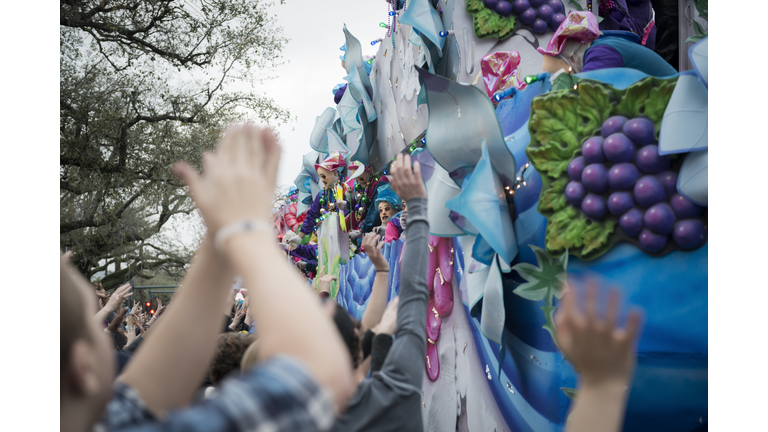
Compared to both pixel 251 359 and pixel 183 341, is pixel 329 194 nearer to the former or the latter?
pixel 251 359

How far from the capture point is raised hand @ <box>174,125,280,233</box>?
A: 2.49 feet

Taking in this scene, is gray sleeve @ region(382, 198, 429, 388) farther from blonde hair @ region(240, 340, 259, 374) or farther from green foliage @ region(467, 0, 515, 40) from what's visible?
green foliage @ region(467, 0, 515, 40)

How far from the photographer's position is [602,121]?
2.20 metres

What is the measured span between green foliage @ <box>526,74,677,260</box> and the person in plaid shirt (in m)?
1.67

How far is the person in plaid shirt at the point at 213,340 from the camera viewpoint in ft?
1.96

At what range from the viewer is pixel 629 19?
486cm

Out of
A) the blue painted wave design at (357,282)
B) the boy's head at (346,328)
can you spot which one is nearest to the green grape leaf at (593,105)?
the boy's head at (346,328)

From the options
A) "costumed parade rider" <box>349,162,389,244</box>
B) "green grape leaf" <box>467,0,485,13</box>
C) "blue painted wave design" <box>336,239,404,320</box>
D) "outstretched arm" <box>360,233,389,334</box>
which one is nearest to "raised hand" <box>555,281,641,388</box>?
"outstretched arm" <box>360,233,389,334</box>

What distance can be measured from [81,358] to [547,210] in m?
1.95

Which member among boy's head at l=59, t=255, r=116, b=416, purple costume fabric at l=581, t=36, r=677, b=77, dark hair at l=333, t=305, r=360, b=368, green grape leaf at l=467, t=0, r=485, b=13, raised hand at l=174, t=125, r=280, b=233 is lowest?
dark hair at l=333, t=305, r=360, b=368

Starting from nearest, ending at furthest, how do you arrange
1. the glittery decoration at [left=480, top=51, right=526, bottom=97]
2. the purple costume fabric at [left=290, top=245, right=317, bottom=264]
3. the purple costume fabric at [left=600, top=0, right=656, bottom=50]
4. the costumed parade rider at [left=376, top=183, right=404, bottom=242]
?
the glittery decoration at [left=480, top=51, right=526, bottom=97] → the purple costume fabric at [left=600, top=0, right=656, bottom=50] → the costumed parade rider at [left=376, top=183, right=404, bottom=242] → the purple costume fabric at [left=290, top=245, right=317, bottom=264]

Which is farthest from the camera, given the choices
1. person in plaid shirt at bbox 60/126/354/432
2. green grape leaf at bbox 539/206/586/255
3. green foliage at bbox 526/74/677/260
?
green grape leaf at bbox 539/206/586/255

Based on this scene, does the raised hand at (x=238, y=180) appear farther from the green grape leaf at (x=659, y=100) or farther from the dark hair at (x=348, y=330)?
the green grape leaf at (x=659, y=100)

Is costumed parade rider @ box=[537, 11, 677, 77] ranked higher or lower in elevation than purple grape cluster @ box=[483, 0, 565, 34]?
lower
